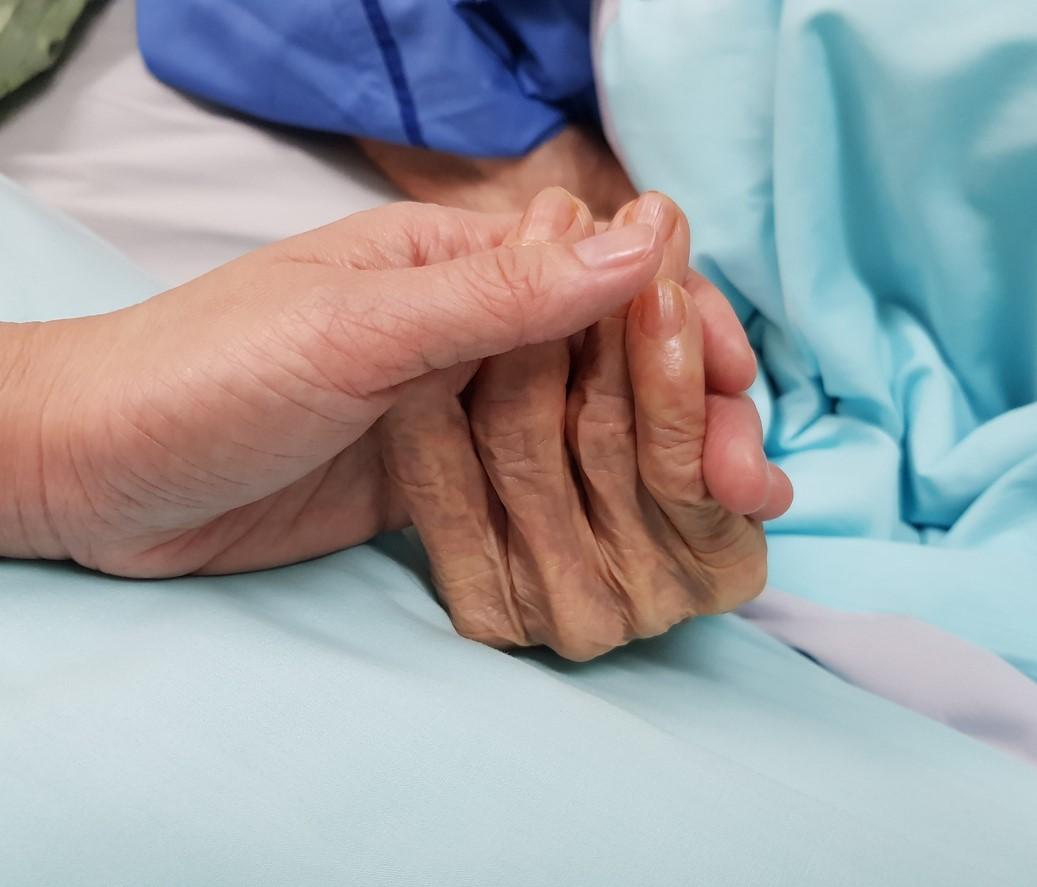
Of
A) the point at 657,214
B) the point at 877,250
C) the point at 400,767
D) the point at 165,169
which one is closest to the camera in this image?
the point at 400,767

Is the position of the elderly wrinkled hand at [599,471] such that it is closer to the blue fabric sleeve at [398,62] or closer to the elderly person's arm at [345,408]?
the elderly person's arm at [345,408]

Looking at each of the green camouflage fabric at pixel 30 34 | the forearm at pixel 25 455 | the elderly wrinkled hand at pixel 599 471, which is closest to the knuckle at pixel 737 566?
the elderly wrinkled hand at pixel 599 471

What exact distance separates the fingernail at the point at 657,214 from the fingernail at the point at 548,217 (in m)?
0.04

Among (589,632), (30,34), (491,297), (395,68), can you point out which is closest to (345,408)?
(491,297)

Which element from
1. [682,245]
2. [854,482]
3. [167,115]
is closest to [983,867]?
[854,482]

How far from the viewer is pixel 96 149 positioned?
0.93 metres

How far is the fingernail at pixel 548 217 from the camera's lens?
0.59 meters

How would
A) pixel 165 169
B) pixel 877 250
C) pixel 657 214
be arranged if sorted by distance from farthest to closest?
pixel 165 169
pixel 877 250
pixel 657 214

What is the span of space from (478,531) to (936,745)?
356 mm

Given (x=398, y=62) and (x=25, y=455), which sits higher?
(x=398, y=62)

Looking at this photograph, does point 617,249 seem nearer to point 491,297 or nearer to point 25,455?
point 491,297

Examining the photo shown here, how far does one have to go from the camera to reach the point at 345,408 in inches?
21.9

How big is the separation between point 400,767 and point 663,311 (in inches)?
12.2

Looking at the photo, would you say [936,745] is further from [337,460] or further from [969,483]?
[337,460]
